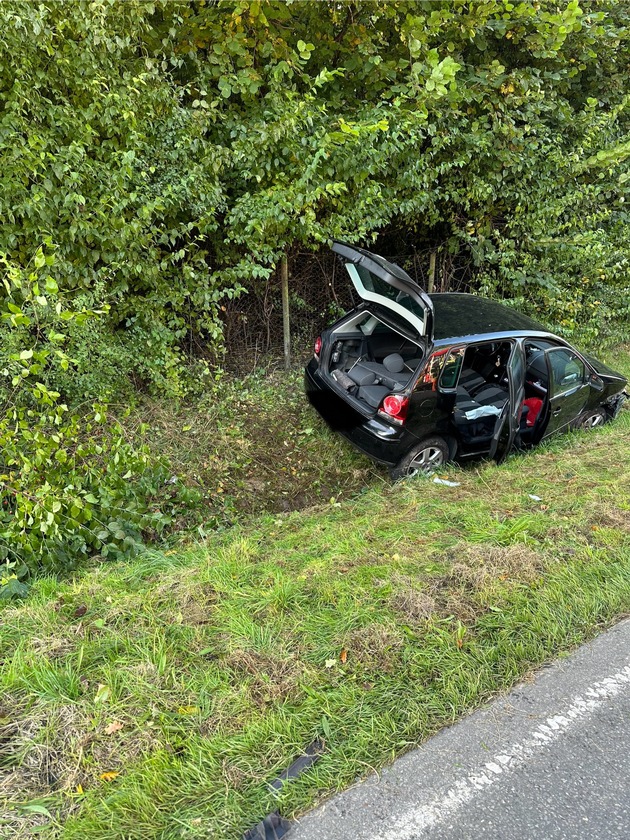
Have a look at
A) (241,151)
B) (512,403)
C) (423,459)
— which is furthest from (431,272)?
(423,459)

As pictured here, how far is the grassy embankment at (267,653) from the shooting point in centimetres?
207

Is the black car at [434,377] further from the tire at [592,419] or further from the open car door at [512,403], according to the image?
the tire at [592,419]

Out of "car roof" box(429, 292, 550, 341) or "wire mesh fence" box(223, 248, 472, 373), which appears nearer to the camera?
"car roof" box(429, 292, 550, 341)

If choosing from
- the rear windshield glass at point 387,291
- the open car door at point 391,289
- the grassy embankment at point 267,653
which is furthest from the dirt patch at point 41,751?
the rear windshield glass at point 387,291

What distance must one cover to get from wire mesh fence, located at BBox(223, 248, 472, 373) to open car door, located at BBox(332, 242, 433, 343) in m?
2.03

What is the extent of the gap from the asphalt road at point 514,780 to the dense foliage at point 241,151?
Result: 2473mm

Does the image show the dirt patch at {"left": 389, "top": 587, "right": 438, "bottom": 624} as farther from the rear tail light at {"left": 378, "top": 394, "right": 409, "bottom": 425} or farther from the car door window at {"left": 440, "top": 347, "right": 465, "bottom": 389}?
the car door window at {"left": 440, "top": 347, "right": 465, "bottom": 389}

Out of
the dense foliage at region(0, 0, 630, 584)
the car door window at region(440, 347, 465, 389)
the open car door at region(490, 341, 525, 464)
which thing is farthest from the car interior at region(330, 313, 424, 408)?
the dense foliage at region(0, 0, 630, 584)

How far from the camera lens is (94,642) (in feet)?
8.84

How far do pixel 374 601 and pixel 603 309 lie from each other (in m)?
7.89

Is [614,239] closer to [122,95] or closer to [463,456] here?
[463,456]

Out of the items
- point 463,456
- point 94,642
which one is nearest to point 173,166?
point 463,456

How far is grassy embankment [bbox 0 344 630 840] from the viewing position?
2.07 meters

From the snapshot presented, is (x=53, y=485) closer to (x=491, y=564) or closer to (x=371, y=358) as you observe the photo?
(x=491, y=564)
